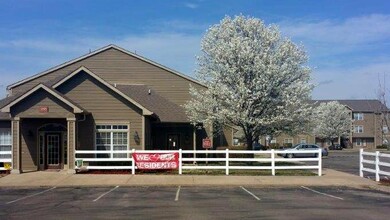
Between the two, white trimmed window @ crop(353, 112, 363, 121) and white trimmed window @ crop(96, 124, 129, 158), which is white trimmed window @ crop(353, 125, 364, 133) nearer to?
white trimmed window @ crop(353, 112, 363, 121)

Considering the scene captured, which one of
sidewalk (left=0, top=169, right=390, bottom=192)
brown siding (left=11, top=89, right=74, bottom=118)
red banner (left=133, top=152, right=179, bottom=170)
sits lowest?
sidewalk (left=0, top=169, right=390, bottom=192)

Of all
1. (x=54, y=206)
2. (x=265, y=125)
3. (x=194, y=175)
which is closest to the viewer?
(x=54, y=206)

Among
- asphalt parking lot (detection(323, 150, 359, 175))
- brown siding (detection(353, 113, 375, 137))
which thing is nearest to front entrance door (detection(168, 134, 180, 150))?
asphalt parking lot (detection(323, 150, 359, 175))

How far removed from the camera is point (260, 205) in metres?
15.9

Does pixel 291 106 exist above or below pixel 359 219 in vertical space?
above

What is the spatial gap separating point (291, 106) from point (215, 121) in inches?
201

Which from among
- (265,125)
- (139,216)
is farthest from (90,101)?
(139,216)

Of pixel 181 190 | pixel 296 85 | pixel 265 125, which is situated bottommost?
pixel 181 190

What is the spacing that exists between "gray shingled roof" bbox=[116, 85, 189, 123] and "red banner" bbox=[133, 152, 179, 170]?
26.0 ft

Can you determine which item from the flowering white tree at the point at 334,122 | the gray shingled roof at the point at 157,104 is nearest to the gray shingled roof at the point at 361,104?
the flowering white tree at the point at 334,122

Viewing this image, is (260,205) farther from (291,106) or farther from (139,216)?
(291,106)

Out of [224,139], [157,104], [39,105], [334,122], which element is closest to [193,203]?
[39,105]

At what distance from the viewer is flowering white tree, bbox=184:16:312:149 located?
1304 inches

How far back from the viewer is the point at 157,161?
28.0m
